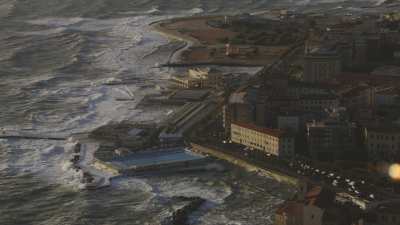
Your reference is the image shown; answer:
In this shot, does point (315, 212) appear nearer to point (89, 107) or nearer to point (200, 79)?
point (89, 107)

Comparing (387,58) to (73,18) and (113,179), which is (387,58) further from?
(73,18)

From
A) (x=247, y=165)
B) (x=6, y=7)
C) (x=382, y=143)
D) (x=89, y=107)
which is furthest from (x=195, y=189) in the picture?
(x=6, y=7)

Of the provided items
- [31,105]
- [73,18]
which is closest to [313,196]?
[31,105]

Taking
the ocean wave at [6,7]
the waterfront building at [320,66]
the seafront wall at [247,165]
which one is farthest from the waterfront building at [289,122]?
the ocean wave at [6,7]

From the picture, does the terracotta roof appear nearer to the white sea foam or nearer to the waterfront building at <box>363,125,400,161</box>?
the waterfront building at <box>363,125,400,161</box>

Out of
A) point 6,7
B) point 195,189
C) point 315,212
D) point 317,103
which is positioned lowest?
point 195,189

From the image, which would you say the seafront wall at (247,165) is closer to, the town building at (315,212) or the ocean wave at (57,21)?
the town building at (315,212)
